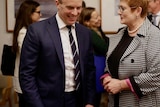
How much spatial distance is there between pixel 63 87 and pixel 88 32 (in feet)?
1.44

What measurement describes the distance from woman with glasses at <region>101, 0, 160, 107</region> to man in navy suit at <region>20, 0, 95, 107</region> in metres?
0.22

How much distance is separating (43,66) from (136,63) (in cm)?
59

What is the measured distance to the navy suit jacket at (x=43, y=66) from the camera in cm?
175

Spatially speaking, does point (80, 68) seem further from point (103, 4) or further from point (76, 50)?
point (103, 4)

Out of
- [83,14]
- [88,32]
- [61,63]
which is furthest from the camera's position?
[83,14]

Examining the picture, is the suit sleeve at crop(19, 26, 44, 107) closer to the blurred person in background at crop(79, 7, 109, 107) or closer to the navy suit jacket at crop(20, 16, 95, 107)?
the navy suit jacket at crop(20, 16, 95, 107)

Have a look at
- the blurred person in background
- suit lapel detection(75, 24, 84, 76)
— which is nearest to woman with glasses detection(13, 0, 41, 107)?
the blurred person in background

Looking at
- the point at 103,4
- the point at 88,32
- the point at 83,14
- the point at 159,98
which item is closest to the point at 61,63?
the point at 88,32

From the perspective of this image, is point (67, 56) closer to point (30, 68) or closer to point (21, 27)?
point (30, 68)

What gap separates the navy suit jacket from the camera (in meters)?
1.75

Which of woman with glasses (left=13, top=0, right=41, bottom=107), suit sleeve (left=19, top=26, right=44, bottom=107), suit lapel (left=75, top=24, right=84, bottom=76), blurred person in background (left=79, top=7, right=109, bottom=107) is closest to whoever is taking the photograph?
suit sleeve (left=19, top=26, right=44, bottom=107)

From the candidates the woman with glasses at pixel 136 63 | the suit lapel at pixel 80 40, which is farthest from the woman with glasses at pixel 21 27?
the woman with glasses at pixel 136 63

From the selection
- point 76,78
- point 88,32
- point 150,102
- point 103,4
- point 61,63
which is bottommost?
point 150,102

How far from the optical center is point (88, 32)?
6.52 ft
